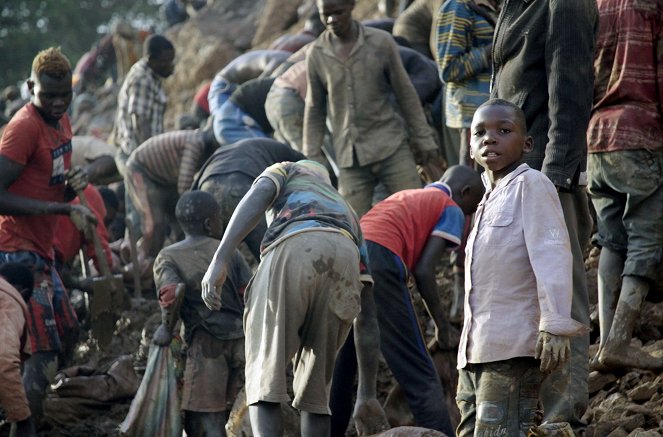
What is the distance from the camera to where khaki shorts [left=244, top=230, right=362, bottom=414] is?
602 centimetres

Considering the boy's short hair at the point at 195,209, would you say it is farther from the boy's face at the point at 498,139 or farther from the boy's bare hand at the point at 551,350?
the boy's bare hand at the point at 551,350

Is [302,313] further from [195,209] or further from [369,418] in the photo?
[195,209]

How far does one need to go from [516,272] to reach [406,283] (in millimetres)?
2291

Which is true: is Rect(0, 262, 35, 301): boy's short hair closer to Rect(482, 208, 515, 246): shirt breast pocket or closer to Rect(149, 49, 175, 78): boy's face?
Rect(482, 208, 515, 246): shirt breast pocket

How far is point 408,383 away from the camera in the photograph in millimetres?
7223

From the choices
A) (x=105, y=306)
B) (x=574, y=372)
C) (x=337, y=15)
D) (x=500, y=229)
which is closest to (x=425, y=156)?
(x=337, y=15)

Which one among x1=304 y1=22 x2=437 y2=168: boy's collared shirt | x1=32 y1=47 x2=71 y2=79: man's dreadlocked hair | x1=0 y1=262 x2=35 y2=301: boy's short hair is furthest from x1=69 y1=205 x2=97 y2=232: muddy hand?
x1=304 y1=22 x2=437 y2=168: boy's collared shirt

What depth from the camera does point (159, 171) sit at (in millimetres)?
11008

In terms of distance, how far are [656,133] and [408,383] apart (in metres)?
1.96

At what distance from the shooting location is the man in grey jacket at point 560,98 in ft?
19.3

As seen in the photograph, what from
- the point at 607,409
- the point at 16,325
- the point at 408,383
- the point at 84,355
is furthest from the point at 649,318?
the point at 84,355

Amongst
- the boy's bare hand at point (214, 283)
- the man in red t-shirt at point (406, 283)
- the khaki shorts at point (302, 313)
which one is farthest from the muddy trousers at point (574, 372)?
the boy's bare hand at point (214, 283)

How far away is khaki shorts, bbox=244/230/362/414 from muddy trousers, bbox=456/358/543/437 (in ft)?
3.93

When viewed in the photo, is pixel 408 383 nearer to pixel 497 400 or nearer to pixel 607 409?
pixel 607 409
